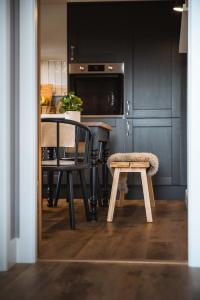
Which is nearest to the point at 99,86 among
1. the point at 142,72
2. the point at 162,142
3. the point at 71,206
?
the point at 142,72

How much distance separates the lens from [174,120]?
18.2 ft

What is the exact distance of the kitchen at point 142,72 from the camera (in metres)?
5.57

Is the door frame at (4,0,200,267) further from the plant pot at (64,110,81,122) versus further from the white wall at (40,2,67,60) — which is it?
the white wall at (40,2,67,60)

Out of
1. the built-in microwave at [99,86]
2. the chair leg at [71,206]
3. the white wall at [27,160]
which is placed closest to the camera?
the white wall at [27,160]

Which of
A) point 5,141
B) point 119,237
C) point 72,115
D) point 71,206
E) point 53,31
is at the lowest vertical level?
point 119,237

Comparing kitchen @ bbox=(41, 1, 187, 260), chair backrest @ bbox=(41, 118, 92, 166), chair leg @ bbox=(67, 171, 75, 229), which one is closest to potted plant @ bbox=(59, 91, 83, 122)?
chair backrest @ bbox=(41, 118, 92, 166)

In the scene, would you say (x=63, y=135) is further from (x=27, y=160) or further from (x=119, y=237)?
(x=27, y=160)

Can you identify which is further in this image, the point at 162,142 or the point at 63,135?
the point at 162,142

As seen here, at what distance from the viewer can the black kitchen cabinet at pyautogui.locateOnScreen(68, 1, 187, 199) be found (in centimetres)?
557

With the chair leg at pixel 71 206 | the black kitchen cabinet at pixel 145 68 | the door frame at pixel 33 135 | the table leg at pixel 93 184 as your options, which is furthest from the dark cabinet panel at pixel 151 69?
the door frame at pixel 33 135

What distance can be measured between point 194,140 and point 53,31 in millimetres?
5813

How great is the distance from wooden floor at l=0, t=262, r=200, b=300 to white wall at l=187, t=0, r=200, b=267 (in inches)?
4.9

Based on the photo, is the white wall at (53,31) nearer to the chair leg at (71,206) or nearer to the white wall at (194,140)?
the chair leg at (71,206)

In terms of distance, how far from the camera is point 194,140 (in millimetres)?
2320
